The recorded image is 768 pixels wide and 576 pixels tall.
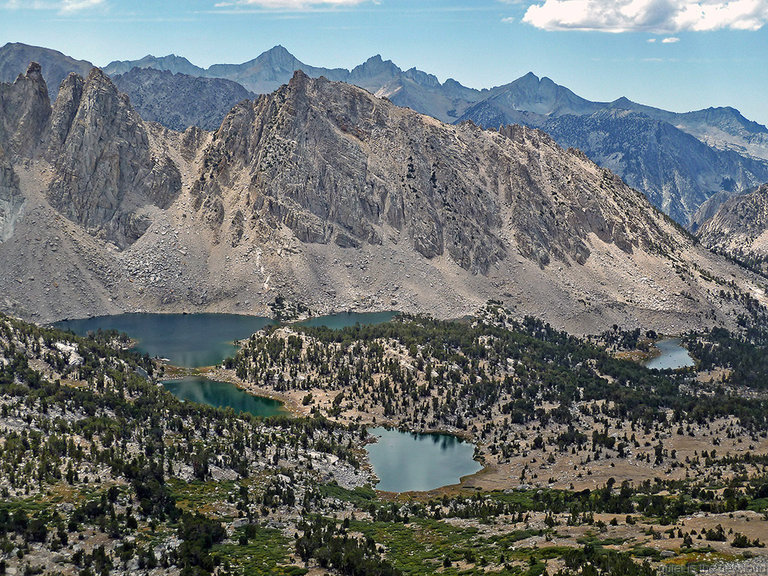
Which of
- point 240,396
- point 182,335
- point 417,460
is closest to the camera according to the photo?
point 417,460

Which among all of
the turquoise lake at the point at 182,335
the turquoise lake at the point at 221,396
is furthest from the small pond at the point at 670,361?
the turquoise lake at the point at 221,396

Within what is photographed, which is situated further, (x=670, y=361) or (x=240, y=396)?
(x=670, y=361)

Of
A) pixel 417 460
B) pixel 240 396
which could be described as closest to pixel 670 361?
pixel 417 460

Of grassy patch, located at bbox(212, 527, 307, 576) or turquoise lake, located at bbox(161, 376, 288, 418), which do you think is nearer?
grassy patch, located at bbox(212, 527, 307, 576)

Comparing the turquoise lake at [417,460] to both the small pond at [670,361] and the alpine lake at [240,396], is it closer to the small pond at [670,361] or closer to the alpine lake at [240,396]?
the alpine lake at [240,396]

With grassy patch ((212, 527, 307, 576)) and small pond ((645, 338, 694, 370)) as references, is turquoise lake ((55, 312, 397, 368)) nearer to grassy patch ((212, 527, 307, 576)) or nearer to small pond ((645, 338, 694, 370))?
small pond ((645, 338, 694, 370))

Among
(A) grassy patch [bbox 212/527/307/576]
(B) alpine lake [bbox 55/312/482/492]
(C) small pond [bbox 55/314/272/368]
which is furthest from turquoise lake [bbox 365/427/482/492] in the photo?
(C) small pond [bbox 55/314/272/368]

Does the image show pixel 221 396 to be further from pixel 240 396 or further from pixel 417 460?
pixel 417 460
